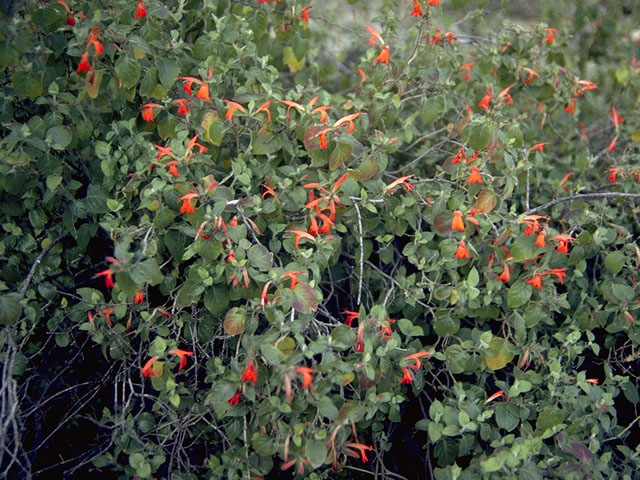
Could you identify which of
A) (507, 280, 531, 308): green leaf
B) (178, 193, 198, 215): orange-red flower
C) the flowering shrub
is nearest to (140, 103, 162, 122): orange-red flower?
the flowering shrub

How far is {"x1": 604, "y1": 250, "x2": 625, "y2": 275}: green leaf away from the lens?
2047mm

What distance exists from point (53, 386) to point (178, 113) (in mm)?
1045

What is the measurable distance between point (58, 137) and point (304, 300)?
893 mm

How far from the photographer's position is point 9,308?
1.64 metres

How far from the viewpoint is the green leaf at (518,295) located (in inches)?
73.5

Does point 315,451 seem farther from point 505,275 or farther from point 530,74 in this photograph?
point 530,74

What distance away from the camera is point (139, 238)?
6.09 feet

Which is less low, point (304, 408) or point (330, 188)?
point (330, 188)

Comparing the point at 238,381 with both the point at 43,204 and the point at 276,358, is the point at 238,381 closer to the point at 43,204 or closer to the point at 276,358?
the point at 276,358

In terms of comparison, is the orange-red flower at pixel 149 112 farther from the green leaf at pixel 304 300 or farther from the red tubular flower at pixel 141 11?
the green leaf at pixel 304 300

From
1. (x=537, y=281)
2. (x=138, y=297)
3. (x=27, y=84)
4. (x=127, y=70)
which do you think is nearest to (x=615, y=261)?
(x=537, y=281)

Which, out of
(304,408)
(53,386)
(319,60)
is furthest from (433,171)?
(53,386)

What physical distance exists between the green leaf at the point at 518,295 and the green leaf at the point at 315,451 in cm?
72

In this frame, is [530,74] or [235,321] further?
[530,74]
